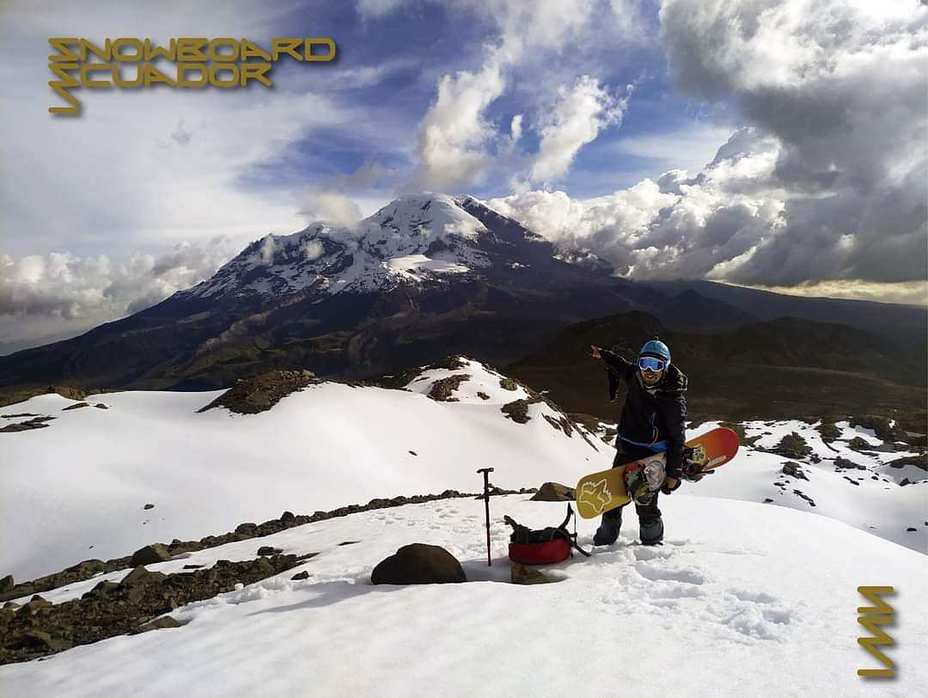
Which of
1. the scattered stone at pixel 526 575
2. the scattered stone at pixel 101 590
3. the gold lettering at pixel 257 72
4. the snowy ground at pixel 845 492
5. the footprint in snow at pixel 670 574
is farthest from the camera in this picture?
the snowy ground at pixel 845 492

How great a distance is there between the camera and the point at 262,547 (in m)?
12.4

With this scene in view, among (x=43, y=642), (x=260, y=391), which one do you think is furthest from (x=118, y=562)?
(x=260, y=391)

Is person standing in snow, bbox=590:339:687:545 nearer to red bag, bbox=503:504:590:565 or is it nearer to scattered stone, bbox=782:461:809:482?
red bag, bbox=503:504:590:565

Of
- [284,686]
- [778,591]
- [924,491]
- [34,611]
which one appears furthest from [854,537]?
[924,491]

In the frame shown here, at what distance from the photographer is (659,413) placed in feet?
30.1

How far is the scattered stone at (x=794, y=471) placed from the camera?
5488 centimetres

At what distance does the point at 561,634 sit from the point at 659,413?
4344 millimetres

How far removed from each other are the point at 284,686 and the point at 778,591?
246 inches

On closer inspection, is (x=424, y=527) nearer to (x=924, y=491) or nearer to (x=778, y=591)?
(x=778, y=591)

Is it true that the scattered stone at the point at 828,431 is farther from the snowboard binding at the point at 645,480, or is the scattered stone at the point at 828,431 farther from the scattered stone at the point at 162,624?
the scattered stone at the point at 162,624

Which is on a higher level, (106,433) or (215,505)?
(106,433)

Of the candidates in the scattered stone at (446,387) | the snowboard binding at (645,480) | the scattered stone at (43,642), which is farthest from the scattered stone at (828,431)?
the scattered stone at (43,642)

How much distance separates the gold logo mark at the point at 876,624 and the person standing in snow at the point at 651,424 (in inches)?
114

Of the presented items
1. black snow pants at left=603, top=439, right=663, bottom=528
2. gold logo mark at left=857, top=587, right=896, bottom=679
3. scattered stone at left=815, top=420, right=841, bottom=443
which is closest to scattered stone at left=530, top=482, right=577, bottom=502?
black snow pants at left=603, top=439, right=663, bottom=528
